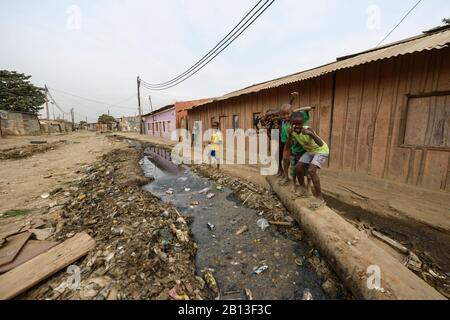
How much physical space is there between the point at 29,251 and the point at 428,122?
22.8 ft

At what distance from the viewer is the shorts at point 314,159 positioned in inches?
141

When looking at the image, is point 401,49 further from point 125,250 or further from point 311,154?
point 125,250

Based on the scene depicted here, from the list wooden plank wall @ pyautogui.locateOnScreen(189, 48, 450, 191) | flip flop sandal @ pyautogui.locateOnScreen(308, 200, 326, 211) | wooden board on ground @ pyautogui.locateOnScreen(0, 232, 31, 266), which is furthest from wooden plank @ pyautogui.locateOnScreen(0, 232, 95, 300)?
wooden plank wall @ pyautogui.locateOnScreen(189, 48, 450, 191)

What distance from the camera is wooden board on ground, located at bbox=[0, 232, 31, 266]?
2.52 m

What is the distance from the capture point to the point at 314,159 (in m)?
3.61

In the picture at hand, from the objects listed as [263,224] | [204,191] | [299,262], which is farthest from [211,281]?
[204,191]

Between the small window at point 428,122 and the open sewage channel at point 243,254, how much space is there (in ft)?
10.8

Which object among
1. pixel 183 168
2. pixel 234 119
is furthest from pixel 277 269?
pixel 234 119

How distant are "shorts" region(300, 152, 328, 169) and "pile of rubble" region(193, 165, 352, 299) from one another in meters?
1.09

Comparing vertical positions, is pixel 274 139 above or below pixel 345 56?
below

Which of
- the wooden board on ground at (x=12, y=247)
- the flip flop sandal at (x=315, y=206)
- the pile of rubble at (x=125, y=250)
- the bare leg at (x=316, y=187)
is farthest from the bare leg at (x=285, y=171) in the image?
the wooden board on ground at (x=12, y=247)

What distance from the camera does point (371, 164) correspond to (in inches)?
187
